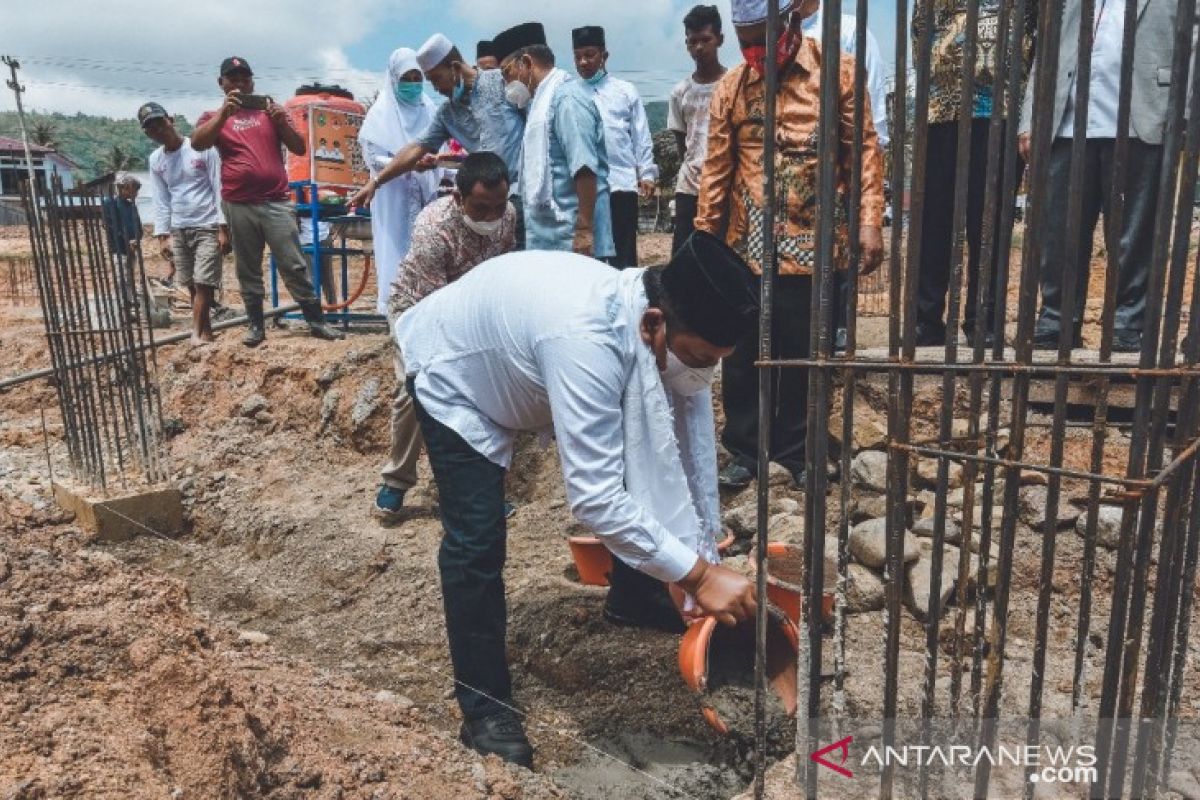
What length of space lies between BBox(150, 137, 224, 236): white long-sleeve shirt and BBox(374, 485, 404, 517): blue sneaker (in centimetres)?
358

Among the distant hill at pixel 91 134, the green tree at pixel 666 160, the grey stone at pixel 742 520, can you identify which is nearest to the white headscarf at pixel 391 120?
the grey stone at pixel 742 520

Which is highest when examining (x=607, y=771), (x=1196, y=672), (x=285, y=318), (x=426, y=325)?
(x=426, y=325)

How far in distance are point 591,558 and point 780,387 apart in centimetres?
108

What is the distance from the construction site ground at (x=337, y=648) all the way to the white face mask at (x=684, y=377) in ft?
3.23

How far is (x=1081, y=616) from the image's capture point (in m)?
1.80

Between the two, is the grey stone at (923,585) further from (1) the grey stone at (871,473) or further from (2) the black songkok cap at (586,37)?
(2) the black songkok cap at (586,37)

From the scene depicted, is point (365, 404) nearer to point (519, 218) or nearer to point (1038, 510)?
point (519, 218)

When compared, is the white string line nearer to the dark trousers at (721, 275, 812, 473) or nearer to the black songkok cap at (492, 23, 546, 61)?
the dark trousers at (721, 275, 812, 473)

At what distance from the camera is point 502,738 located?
253 centimetres

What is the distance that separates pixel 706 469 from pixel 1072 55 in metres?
2.15

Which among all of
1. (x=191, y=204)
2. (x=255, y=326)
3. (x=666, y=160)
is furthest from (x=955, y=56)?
(x=666, y=160)

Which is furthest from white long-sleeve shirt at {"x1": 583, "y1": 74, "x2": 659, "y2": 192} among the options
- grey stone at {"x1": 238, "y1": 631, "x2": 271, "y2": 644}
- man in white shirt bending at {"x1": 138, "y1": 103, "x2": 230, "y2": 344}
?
man in white shirt bending at {"x1": 138, "y1": 103, "x2": 230, "y2": 344}

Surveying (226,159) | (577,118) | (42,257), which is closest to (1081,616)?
(577,118)

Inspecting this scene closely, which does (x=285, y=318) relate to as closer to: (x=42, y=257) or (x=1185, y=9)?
(x=42, y=257)
